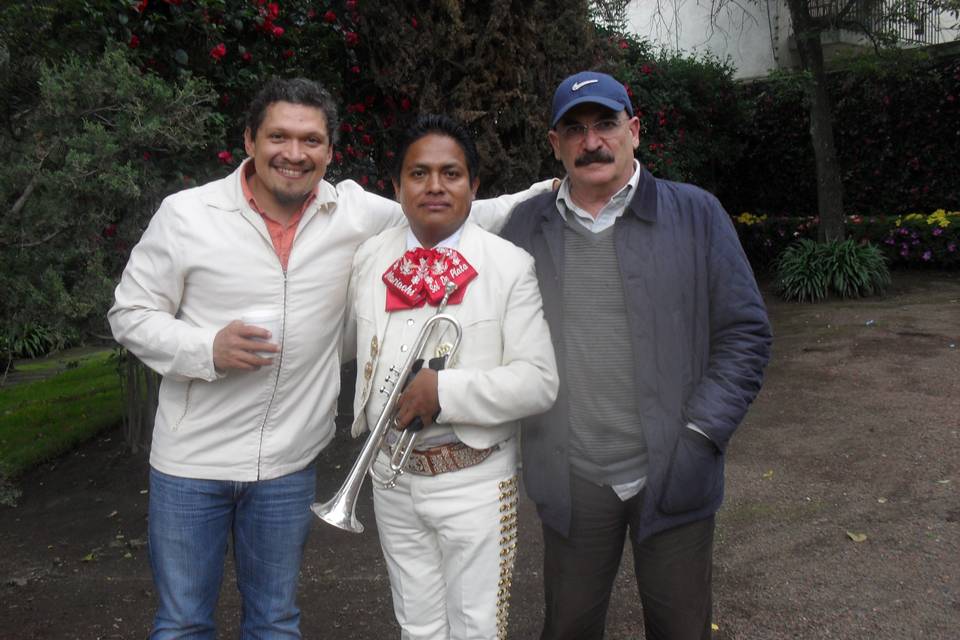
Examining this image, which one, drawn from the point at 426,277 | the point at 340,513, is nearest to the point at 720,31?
the point at 426,277

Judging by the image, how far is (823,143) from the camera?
488 inches

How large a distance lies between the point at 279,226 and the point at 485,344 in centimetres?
79

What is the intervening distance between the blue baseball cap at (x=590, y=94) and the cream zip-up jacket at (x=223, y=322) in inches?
33.3

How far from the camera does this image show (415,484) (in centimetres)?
259

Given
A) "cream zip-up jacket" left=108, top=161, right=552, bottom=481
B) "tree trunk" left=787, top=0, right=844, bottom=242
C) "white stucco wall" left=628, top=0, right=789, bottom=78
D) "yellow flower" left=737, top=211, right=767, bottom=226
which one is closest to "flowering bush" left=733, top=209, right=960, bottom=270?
"yellow flower" left=737, top=211, right=767, bottom=226

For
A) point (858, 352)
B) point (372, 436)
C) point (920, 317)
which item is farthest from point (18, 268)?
point (920, 317)

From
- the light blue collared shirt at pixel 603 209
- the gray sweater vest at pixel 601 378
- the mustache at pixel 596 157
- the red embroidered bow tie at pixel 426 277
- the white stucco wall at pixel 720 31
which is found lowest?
the gray sweater vest at pixel 601 378

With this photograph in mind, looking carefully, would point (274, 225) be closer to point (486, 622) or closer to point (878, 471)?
point (486, 622)

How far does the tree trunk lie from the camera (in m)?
12.1

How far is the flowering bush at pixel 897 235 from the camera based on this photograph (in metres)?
12.8

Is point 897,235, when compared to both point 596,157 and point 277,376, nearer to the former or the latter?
point 596,157

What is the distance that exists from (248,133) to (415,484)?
1263mm

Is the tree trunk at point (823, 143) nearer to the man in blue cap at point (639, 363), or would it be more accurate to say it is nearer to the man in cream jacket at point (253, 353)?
the man in blue cap at point (639, 363)

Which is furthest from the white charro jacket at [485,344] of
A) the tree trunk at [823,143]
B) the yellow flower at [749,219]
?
the yellow flower at [749,219]
